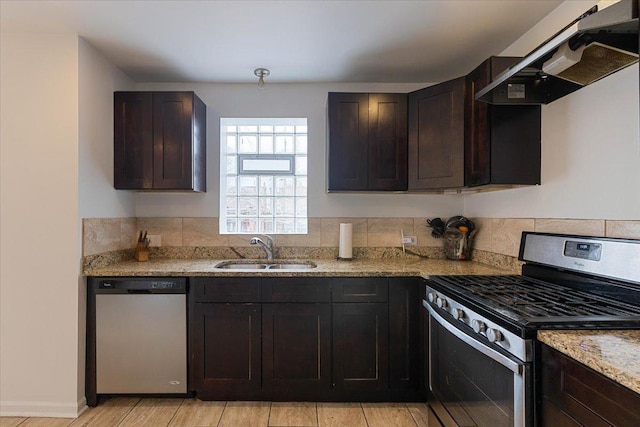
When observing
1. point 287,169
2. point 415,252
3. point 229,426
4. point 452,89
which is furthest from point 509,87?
point 229,426

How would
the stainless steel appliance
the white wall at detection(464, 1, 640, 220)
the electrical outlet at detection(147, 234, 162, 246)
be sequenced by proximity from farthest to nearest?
the electrical outlet at detection(147, 234, 162, 246), the white wall at detection(464, 1, 640, 220), the stainless steel appliance

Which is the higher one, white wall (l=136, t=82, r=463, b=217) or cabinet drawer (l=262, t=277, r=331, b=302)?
white wall (l=136, t=82, r=463, b=217)

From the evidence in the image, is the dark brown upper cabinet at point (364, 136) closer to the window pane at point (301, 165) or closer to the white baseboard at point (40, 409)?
the window pane at point (301, 165)

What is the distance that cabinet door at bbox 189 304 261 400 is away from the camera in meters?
2.30

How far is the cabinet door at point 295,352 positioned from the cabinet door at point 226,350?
0.08 metres

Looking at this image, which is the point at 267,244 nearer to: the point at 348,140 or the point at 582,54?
the point at 348,140

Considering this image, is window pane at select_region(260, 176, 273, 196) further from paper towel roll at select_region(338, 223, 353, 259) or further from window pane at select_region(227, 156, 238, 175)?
paper towel roll at select_region(338, 223, 353, 259)

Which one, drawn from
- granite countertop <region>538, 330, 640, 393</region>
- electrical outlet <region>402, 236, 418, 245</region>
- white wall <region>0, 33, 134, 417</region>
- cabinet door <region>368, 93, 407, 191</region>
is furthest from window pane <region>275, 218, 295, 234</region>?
granite countertop <region>538, 330, 640, 393</region>

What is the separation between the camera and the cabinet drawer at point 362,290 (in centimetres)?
231

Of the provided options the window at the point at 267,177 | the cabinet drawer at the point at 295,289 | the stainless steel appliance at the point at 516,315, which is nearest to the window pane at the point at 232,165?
the window at the point at 267,177

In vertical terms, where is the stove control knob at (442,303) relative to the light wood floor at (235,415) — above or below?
above

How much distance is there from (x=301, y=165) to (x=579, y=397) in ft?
8.59

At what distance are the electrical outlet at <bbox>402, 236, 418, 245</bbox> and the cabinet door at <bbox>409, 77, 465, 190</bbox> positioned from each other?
0.57 metres

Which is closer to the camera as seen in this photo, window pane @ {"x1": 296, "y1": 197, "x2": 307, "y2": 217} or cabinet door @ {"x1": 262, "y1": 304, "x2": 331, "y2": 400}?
cabinet door @ {"x1": 262, "y1": 304, "x2": 331, "y2": 400}
